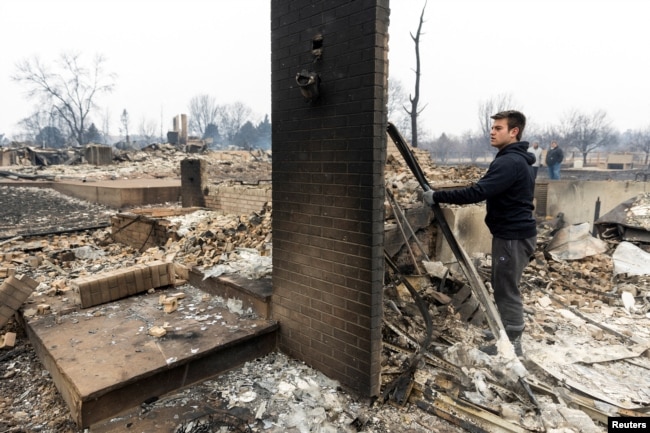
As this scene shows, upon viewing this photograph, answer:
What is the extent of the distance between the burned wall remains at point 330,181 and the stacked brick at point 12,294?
2.53 m

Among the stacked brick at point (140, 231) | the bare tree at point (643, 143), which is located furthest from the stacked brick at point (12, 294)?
the bare tree at point (643, 143)

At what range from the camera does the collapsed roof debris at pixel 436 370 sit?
99.8 inches

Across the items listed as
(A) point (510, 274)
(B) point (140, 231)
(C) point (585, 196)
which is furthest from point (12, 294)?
(C) point (585, 196)

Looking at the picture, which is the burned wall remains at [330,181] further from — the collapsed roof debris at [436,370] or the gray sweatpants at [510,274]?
the gray sweatpants at [510,274]

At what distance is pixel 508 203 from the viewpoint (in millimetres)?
3209

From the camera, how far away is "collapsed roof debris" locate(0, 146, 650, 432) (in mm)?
2535

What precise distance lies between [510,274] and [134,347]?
321 cm

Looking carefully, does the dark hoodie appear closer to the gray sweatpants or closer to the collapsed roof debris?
the gray sweatpants

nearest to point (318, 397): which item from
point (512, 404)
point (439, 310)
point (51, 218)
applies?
point (512, 404)

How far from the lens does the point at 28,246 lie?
6586 millimetres

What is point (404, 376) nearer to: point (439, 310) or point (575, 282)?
point (439, 310)

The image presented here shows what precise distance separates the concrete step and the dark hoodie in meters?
2.06

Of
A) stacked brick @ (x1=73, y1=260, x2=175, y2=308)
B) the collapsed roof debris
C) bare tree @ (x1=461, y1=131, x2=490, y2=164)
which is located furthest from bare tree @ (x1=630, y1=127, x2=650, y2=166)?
stacked brick @ (x1=73, y1=260, x2=175, y2=308)

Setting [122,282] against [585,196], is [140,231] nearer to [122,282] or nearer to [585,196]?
[122,282]
